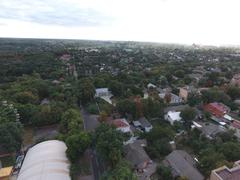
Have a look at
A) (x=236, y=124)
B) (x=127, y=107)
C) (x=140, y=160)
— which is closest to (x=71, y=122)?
(x=127, y=107)

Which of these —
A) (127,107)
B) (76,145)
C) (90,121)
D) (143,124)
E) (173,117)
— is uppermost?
(76,145)

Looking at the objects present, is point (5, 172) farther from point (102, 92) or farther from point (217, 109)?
point (217, 109)

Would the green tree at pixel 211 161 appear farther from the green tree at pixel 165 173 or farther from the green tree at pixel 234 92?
the green tree at pixel 234 92

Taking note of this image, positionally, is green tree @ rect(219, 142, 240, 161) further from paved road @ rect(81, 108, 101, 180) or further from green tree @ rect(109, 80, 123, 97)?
green tree @ rect(109, 80, 123, 97)

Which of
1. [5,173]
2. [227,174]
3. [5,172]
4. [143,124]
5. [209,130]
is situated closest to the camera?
[227,174]

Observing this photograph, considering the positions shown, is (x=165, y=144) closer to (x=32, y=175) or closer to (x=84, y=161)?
(x=84, y=161)

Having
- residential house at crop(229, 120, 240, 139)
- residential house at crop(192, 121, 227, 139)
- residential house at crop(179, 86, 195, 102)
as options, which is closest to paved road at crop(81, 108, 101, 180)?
residential house at crop(192, 121, 227, 139)
